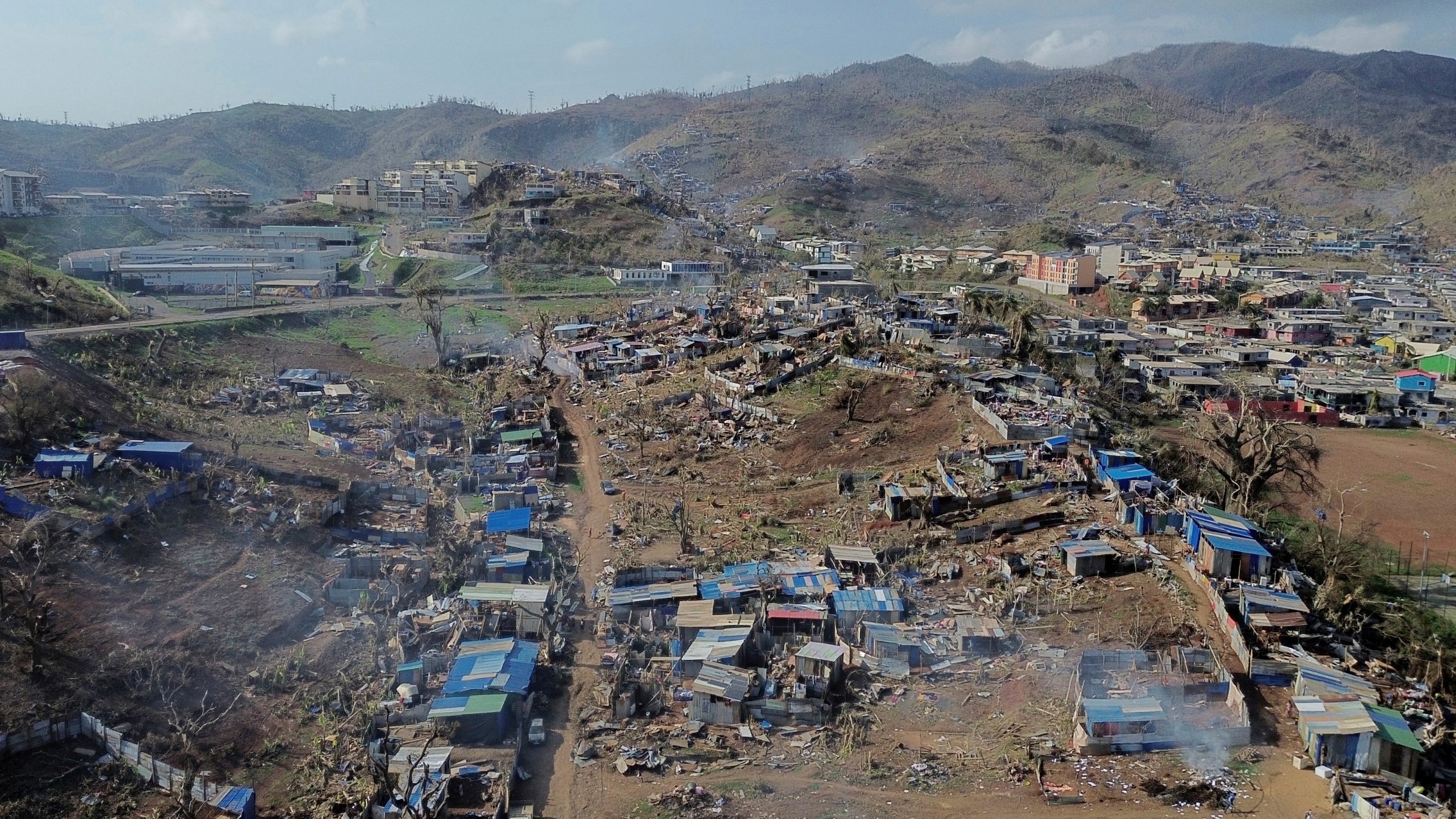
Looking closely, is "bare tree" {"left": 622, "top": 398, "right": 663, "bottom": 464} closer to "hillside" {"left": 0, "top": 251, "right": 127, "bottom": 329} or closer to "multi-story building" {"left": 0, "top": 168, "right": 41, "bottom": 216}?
"hillside" {"left": 0, "top": 251, "right": 127, "bottom": 329}

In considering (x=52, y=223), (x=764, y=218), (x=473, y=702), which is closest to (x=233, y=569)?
(x=473, y=702)

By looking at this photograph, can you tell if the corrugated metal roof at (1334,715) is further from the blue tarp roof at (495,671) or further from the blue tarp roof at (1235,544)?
the blue tarp roof at (495,671)

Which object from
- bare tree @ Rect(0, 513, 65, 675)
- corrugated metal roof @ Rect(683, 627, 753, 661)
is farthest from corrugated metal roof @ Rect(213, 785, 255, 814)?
corrugated metal roof @ Rect(683, 627, 753, 661)

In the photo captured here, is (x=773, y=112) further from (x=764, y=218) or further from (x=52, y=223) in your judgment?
(x=52, y=223)

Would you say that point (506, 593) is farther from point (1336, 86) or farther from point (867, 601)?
point (1336, 86)

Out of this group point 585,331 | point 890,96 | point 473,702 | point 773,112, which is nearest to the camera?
point 473,702

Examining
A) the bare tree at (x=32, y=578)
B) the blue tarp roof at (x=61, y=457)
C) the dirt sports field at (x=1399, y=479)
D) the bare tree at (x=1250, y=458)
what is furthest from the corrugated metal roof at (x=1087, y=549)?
the blue tarp roof at (x=61, y=457)

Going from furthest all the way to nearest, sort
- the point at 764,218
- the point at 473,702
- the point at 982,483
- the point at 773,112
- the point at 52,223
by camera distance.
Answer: the point at 773,112
the point at 764,218
the point at 52,223
the point at 982,483
the point at 473,702

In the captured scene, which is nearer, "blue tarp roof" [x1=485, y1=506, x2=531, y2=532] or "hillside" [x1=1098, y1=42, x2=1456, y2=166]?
"blue tarp roof" [x1=485, y1=506, x2=531, y2=532]
